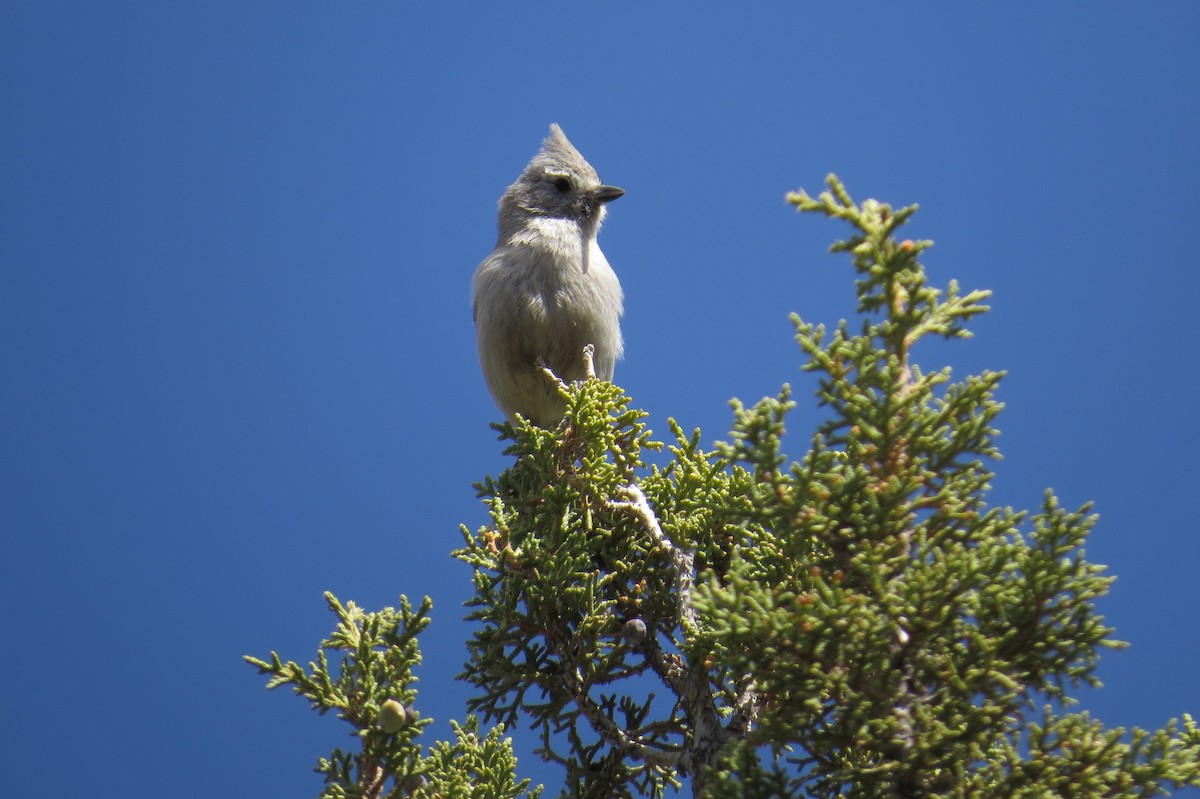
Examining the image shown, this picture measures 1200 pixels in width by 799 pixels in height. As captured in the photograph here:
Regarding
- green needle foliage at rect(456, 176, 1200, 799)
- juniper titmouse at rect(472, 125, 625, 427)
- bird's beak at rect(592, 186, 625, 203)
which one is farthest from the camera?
bird's beak at rect(592, 186, 625, 203)

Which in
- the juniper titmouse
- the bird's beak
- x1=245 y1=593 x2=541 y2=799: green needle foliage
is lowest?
x1=245 y1=593 x2=541 y2=799: green needle foliage

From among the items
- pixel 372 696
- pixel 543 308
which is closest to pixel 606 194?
pixel 543 308

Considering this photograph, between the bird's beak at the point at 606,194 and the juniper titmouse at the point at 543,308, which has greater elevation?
the bird's beak at the point at 606,194

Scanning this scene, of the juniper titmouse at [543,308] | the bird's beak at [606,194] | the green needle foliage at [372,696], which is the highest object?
the bird's beak at [606,194]

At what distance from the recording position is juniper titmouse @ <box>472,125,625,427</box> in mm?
5172

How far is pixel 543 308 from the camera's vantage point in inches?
203

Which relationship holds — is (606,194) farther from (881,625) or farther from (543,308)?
(881,625)

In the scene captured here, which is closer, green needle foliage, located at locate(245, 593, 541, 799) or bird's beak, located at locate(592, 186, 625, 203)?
green needle foliage, located at locate(245, 593, 541, 799)

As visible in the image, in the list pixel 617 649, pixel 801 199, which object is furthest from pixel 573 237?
pixel 801 199

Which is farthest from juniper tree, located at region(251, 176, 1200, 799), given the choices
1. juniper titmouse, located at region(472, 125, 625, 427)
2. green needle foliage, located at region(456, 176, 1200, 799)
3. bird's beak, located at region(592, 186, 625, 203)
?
bird's beak, located at region(592, 186, 625, 203)

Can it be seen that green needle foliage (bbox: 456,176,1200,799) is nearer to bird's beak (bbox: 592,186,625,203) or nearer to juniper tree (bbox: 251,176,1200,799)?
juniper tree (bbox: 251,176,1200,799)

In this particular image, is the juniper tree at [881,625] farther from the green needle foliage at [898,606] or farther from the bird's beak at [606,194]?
the bird's beak at [606,194]

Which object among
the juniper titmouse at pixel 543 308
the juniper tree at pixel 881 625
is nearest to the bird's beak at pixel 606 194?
the juniper titmouse at pixel 543 308

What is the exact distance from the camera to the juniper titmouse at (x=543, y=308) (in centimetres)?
517
